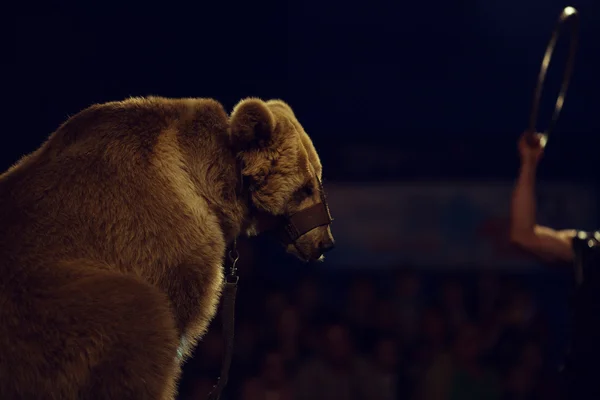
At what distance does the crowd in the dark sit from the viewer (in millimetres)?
3344

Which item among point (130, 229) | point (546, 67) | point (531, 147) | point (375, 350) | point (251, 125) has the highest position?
point (251, 125)

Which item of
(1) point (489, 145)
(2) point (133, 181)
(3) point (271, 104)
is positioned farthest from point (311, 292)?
(2) point (133, 181)

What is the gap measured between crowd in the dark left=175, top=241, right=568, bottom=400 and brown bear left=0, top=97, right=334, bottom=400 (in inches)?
78.2

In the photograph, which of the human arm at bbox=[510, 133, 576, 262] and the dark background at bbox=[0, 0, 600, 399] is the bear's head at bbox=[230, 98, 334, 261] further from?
the dark background at bbox=[0, 0, 600, 399]

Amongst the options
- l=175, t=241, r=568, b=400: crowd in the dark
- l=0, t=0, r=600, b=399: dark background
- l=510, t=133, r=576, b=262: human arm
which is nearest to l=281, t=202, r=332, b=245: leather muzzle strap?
l=510, t=133, r=576, b=262: human arm

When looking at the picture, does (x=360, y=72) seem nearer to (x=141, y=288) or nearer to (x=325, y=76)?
(x=325, y=76)

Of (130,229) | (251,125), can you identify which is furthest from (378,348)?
(130,229)

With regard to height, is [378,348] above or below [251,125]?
below

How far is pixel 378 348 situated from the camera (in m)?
3.44

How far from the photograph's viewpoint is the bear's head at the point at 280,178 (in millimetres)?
1286

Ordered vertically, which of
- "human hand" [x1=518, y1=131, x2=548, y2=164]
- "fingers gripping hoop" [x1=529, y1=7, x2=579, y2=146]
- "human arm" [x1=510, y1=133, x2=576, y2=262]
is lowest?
"human arm" [x1=510, y1=133, x2=576, y2=262]

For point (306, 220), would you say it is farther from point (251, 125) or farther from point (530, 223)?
point (530, 223)

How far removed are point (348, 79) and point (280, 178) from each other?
2.95 metres

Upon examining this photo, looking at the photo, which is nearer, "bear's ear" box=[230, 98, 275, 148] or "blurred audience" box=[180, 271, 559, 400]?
"bear's ear" box=[230, 98, 275, 148]
